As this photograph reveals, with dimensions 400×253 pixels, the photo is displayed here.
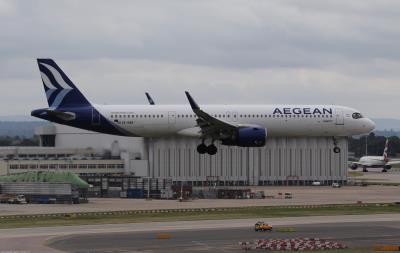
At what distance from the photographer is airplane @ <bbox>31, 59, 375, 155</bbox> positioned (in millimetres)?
93625

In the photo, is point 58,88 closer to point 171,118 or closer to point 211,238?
point 171,118

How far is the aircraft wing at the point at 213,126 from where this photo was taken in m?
90.6

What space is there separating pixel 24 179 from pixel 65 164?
94.2 ft

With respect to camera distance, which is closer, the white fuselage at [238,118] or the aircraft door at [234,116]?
the white fuselage at [238,118]

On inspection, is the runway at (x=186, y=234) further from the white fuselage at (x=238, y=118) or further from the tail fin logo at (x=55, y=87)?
the tail fin logo at (x=55, y=87)

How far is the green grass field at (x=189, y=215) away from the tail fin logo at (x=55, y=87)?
14.5 metres

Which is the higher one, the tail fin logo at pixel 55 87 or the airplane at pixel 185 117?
the tail fin logo at pixel 55 87

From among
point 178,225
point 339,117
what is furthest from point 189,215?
point 339,117

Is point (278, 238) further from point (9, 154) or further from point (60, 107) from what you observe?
point (9, 154)

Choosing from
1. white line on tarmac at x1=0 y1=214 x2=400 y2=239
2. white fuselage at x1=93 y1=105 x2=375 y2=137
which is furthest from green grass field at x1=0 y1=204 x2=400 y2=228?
white fuselage at x1=93 y1=105 x2=375 y2=137

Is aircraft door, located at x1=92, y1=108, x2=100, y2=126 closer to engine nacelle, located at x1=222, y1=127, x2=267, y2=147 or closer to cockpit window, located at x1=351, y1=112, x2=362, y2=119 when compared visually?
engine nacelle, located at x1=222, y1=127, x2=267, y2=147

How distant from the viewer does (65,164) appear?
148 meters

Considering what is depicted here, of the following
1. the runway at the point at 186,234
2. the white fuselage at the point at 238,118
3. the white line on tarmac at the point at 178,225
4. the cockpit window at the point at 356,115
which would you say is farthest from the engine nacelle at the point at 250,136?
the cockpit window at the point at 356,115

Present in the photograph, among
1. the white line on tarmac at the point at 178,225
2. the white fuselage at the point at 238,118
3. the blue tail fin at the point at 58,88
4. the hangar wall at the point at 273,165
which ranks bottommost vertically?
the white line on tarmac at the point at 178,225
